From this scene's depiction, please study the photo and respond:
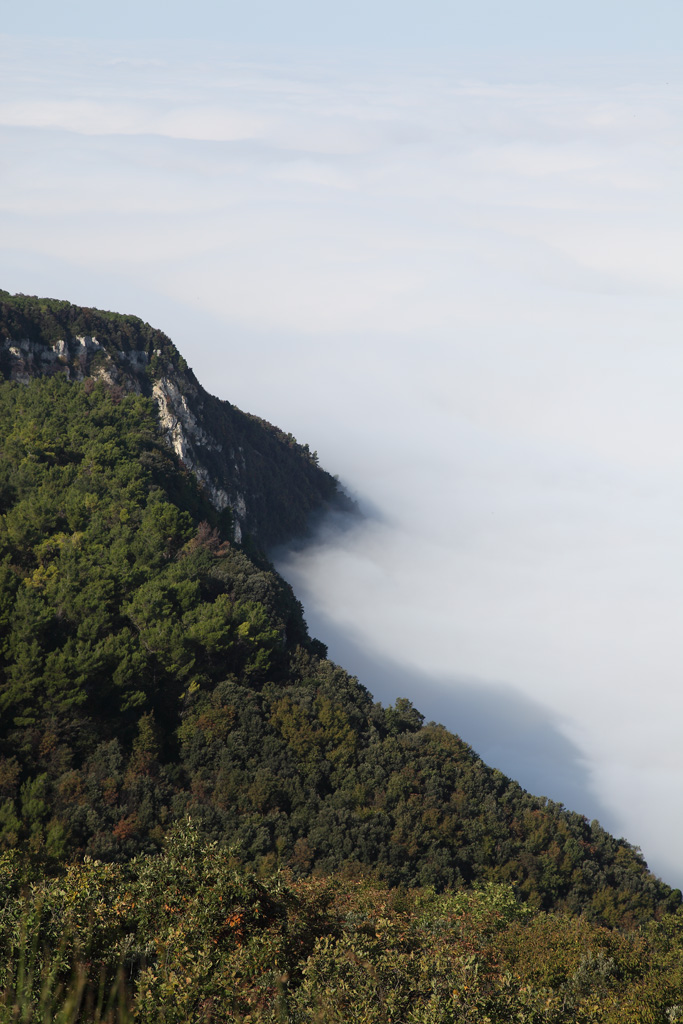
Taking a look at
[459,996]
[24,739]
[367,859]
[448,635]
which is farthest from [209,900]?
[448,635]

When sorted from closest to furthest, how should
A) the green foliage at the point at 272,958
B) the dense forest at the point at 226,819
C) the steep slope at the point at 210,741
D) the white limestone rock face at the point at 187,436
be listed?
1. the green foliage at the point at 272,958
2. the dense forest at the point at 226,819
3. the steep slope at the point at 210,741
4. the white limestone rock face at the point at 187,436

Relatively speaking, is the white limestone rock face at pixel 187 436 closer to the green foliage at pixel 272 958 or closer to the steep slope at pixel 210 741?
the steep slope at pixel 210 741

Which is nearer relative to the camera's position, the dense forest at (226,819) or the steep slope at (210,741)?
the dense forest at (226,819)

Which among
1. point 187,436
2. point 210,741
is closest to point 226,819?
point 210,741

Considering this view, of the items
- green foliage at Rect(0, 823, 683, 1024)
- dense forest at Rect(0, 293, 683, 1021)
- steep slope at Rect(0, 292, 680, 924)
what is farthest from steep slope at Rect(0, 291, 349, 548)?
green foliage at Rect(0, 823, 683, 1024)

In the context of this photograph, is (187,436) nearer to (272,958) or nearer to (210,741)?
(210,741)

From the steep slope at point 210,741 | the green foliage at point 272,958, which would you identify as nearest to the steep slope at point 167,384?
the steep slope at point 210,741

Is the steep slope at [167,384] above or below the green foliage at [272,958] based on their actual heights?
above
